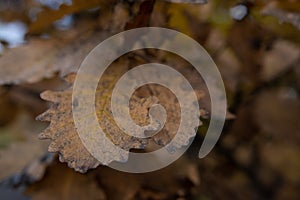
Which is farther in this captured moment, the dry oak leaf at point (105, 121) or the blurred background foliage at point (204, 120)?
the blurred background foliage at point (204, 120)

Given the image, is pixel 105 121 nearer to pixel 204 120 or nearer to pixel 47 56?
pixel 47 56

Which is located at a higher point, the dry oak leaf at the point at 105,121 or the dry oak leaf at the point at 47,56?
the dry oak leaf at the point at 105,121

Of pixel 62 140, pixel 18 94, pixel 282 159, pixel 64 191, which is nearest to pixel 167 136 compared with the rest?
pixel 62 140

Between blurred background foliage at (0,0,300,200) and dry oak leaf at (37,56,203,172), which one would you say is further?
blurred background foliage at (0,0,300,200)

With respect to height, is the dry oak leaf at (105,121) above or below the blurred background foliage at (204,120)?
above

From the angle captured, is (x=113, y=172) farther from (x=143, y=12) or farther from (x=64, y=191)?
(x=143, y=12)

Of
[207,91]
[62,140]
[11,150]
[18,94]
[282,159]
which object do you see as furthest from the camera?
[282,159]

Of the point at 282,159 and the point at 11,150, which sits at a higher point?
the point at 11,150

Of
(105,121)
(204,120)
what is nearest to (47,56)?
(105,121)
